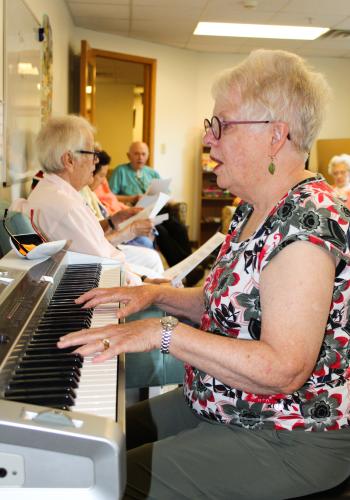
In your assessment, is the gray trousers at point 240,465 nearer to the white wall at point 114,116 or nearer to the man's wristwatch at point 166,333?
the man's wristwatch at point 166,333

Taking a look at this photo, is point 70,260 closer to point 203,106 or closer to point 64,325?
point 64,325

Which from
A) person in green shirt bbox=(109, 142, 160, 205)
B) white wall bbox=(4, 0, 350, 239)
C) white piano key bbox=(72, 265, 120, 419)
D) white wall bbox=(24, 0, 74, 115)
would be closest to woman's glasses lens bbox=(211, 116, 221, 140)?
white piano key bbox=(72, 265, 120, 419)

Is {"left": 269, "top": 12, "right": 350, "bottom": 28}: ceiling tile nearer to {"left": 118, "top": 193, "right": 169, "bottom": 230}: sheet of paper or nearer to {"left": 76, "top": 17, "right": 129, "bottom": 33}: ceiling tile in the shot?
{"left": 76, "top": 17, "right": 129, "bottom": 33}: ceiling tile

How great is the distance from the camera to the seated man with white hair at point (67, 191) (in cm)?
214

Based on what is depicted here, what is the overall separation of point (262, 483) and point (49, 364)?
0.46m

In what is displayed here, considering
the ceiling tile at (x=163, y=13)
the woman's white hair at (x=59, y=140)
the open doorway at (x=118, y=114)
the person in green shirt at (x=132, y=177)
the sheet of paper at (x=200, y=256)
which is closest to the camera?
the sheet of paper at (x=200, y=256)

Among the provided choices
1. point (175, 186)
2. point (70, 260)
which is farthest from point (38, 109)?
point (175, 186)

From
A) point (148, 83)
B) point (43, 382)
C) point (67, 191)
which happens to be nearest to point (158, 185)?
point (67, 191)

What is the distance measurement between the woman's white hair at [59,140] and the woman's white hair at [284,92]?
136cm

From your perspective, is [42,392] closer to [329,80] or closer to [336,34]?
[336,34]

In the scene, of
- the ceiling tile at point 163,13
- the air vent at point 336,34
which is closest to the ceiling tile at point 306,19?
the air vent at point 336,34

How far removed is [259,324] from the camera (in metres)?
1.08

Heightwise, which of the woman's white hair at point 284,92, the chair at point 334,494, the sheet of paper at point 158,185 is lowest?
the chair at point 334,494

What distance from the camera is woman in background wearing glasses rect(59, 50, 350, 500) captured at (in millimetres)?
957
